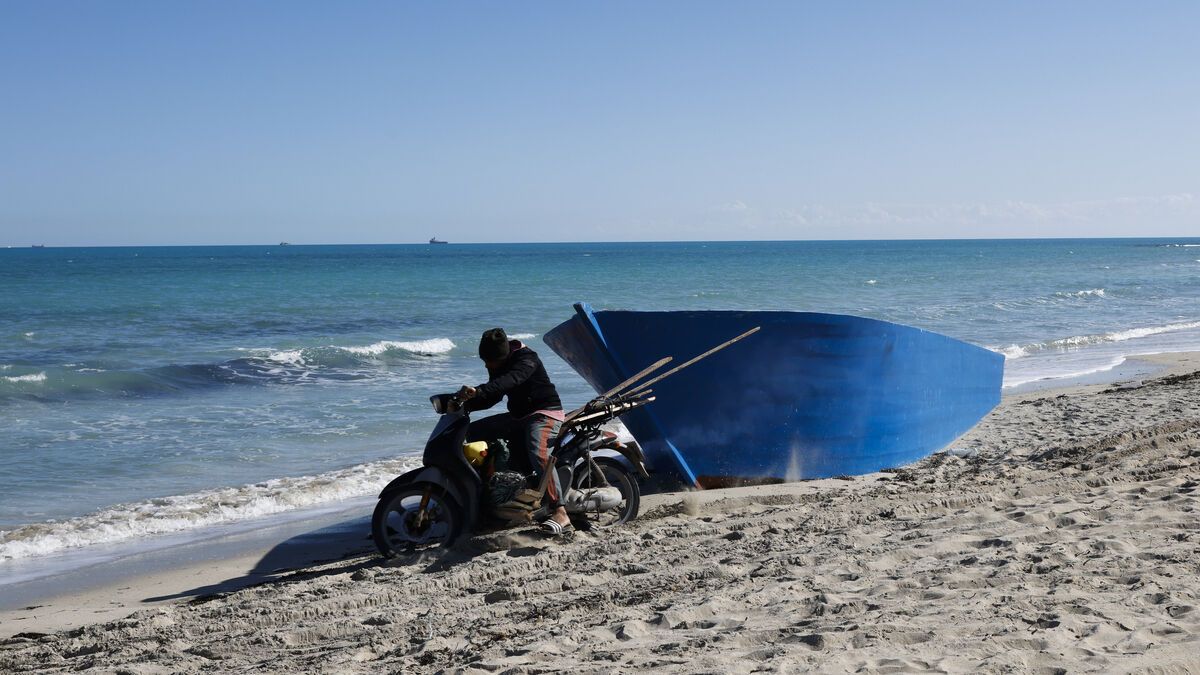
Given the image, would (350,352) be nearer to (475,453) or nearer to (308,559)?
(308,559)

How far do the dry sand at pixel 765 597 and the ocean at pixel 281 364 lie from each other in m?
2.35

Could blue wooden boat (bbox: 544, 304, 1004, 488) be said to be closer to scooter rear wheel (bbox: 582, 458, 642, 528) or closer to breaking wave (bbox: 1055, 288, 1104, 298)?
scooter rear wheel (bbox: 582, 458, 642, 528)

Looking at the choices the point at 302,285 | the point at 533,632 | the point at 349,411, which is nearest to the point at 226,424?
the point at 349,411

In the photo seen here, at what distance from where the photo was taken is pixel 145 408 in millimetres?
13727

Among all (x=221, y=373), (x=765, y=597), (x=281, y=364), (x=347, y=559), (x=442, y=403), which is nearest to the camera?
(x=765, y=597)

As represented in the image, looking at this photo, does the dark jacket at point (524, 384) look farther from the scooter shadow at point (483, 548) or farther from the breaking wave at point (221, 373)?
the breaking wave at point (221, 373)

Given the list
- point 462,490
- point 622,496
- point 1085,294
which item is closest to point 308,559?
point 462,490

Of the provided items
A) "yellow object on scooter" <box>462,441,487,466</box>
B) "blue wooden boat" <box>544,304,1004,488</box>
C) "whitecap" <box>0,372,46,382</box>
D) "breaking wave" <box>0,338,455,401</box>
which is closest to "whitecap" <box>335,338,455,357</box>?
"breaking wave" <box>0,338,455,401</box>

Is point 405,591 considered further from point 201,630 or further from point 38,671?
point 38,671

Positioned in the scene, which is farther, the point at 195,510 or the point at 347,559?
the point at 195,510

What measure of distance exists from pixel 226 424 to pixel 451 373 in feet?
17.7

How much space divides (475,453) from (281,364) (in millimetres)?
13648

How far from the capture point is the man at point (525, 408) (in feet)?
20.1

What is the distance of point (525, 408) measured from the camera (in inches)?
248
